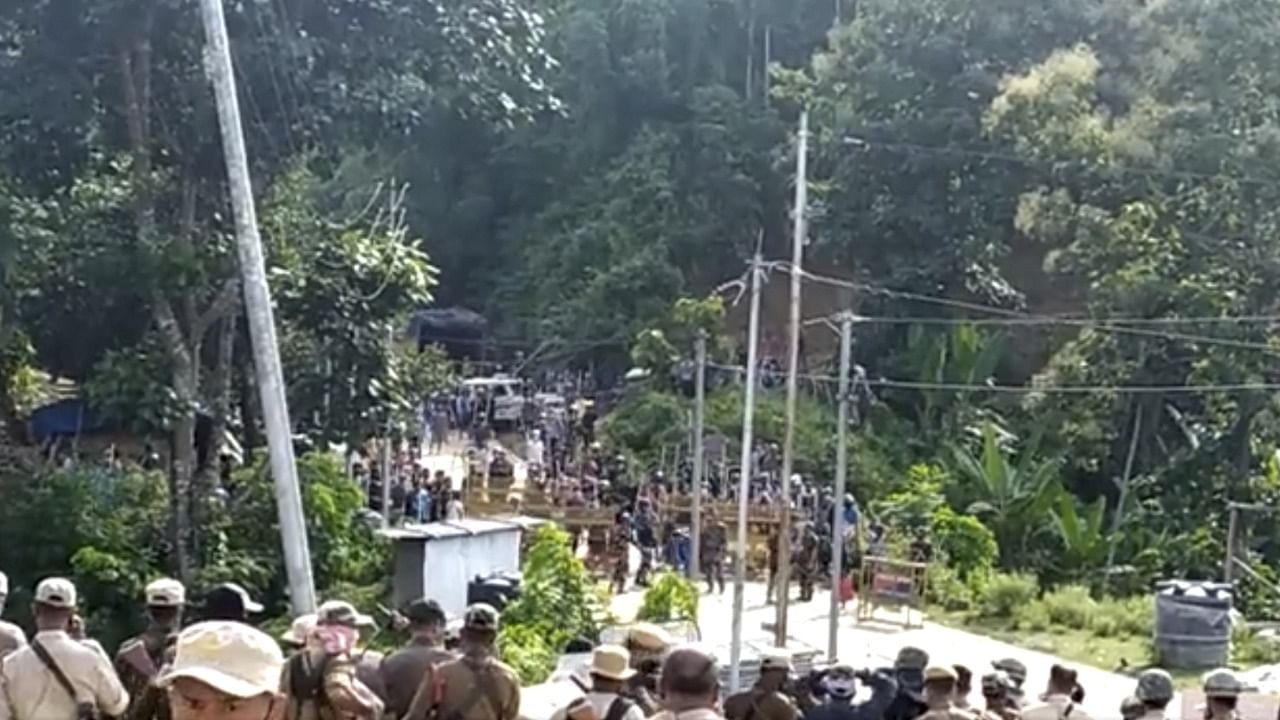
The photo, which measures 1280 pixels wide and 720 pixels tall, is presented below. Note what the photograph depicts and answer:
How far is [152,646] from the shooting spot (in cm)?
636

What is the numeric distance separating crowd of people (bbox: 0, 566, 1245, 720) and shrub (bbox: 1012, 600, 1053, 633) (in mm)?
16619

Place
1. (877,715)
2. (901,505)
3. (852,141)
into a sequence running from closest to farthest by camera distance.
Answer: (877,715) < (901,505) < (852,141)

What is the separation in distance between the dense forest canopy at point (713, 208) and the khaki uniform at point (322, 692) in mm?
13259

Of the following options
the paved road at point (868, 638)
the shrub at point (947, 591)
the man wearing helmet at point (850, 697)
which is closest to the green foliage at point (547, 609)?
the paved road at point (868, 638)

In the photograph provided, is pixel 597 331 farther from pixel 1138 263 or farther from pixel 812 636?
pixel 812 636

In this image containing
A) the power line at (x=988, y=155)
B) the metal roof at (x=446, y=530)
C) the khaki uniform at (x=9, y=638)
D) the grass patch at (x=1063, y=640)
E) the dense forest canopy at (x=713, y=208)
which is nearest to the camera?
the khaki uniform at (x=9, y=638)

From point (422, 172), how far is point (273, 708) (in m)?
41.5

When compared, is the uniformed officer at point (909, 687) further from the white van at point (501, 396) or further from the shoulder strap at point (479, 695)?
the white van at point (501, 396)

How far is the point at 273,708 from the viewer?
3.41m

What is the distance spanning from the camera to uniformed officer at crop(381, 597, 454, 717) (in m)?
6.96

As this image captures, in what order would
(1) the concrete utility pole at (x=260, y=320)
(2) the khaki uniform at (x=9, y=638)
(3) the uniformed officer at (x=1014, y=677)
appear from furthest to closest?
(1) the concrete utility pole at (x=260, y=320) < (3) the uniformed officer at (x=1014, y=677) < (2) the khaki uniform at (x=9, y=638)

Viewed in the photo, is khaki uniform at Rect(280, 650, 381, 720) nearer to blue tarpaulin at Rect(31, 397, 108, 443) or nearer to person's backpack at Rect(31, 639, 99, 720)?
person's backpack at Rect(31, 639, 99, 720)

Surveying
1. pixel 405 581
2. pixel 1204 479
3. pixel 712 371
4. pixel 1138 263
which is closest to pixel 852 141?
pixel 712 371

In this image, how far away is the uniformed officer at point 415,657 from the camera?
696 centimetres
